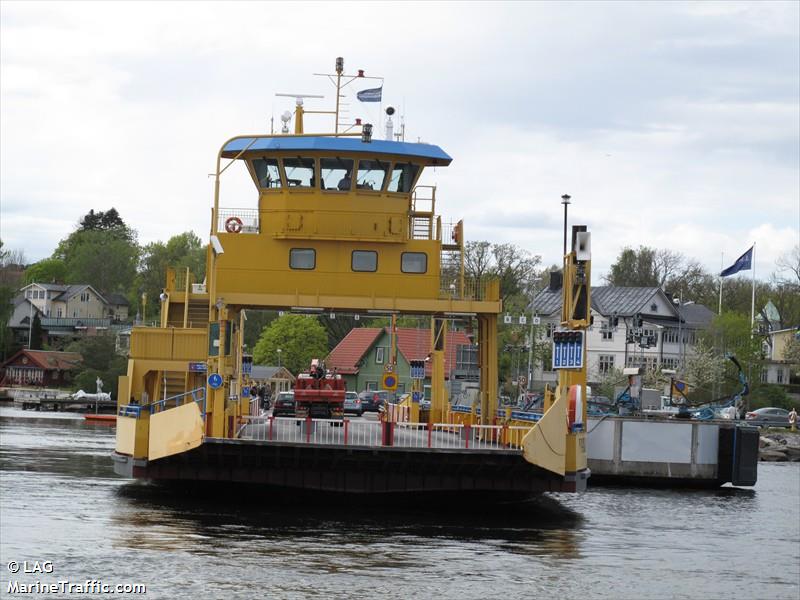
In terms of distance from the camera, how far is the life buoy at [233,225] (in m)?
31.6

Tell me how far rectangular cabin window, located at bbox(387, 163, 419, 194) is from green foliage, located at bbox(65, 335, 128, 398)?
6747 centimetres

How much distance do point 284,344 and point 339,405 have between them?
2697 inches

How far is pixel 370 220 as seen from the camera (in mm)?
31688

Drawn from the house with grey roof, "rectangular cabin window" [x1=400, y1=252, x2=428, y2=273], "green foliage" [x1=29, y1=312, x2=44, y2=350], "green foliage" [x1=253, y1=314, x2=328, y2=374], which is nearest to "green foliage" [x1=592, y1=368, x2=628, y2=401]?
the house with grey roof

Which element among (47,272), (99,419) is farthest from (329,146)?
(47,272)

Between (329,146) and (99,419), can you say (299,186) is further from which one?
(99,419)

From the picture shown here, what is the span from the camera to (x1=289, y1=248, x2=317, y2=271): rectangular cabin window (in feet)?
103

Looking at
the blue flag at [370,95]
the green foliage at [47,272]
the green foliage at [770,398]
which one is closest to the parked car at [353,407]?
the green foliage at [770,398]

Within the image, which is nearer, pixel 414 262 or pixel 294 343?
pixel 414 262

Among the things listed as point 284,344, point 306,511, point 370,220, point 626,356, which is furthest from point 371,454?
point 284,344

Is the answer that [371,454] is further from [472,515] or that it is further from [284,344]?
[284,344]

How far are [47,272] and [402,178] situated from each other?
139561mm

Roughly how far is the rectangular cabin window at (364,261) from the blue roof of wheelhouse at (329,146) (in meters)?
2.38

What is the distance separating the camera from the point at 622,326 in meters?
104
